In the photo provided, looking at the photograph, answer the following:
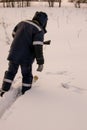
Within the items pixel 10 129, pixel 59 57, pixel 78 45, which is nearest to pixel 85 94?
pixel 10 129

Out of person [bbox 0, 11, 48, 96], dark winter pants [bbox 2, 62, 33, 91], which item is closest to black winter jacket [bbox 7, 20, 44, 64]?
person [bbox 0, 11, 48, 96]

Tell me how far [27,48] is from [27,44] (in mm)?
66

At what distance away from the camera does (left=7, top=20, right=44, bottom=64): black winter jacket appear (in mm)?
4918

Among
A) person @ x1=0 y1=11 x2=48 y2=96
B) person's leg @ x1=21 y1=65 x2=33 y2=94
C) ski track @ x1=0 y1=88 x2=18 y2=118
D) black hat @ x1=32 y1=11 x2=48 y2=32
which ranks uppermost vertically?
black hat @ x1=32 y1=11 x2=48 y2=32

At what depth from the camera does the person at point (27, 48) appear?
4938mm

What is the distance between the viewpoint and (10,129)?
12.5 ft

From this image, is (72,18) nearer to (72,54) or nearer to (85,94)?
(72,54)

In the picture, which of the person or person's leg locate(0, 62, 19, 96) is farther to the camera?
person's leg locate(0, 62, 19, 96)

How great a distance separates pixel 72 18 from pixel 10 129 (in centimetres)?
911

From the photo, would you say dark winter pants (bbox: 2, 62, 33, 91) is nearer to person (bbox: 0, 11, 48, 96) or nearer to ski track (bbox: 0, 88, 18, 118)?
person (bbox: 0, 11, 48, 96)

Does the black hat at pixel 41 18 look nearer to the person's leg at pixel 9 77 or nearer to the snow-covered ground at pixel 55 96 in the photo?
the person's leg at pixel 9 77

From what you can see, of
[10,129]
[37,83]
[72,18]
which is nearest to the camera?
[10,129]

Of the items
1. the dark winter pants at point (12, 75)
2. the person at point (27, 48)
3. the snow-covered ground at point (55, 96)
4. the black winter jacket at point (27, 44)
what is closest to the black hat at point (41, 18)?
the person at point (27, 48)

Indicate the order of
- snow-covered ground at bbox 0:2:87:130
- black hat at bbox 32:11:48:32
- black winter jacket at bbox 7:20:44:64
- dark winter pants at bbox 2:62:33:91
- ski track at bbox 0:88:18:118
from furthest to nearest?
dark winter pants at bbox 2:62:33:91, black hat at bbox 32:11:48:32, black winter jacket at bbox 7:20:44:64, ski track at bbox 0:88:18:118, snow-covered ground at bbox 0:2:87:130
